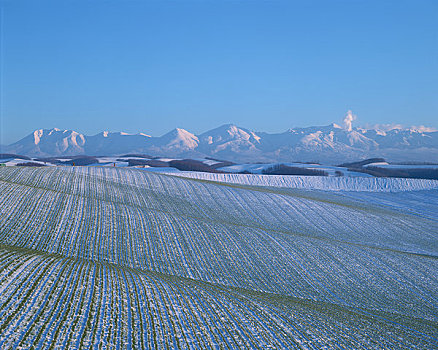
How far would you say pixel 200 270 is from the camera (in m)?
27.4

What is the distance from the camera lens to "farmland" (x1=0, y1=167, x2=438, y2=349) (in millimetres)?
15148

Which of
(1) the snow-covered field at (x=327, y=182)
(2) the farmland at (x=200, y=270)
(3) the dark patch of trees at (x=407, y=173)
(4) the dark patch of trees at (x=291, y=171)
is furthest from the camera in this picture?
(3) the dark patch of trees at (x=407, y=173)

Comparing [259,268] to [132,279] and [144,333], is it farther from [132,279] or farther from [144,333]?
[144,333]

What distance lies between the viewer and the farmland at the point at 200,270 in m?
15.1

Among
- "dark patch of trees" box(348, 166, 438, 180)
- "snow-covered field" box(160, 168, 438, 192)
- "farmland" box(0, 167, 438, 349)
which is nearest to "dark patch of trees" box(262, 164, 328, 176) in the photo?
"dark patch of trees" box(348, 166, 438, 180)

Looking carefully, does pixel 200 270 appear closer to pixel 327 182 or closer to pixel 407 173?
pixel 327 182

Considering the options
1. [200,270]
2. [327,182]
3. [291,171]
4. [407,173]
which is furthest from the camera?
[407,173]

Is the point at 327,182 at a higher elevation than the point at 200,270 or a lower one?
higher

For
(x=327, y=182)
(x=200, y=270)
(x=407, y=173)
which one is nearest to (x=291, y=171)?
(x=327, y=182)

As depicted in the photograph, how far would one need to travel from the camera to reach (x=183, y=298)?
18.9 meters

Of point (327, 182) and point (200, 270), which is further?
point (327, 182)

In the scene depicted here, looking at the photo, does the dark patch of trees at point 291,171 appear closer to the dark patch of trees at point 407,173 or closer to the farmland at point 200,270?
the dark patch of trees at point 407,173

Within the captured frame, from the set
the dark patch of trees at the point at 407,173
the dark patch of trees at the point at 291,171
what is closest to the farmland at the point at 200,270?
the dark patch of trees at the point at 291,171

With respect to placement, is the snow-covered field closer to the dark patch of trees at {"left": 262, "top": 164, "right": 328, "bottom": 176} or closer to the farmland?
the dark patch of trees at {"left": 262, "top": 164, "right": 328, "bottom": 176}
